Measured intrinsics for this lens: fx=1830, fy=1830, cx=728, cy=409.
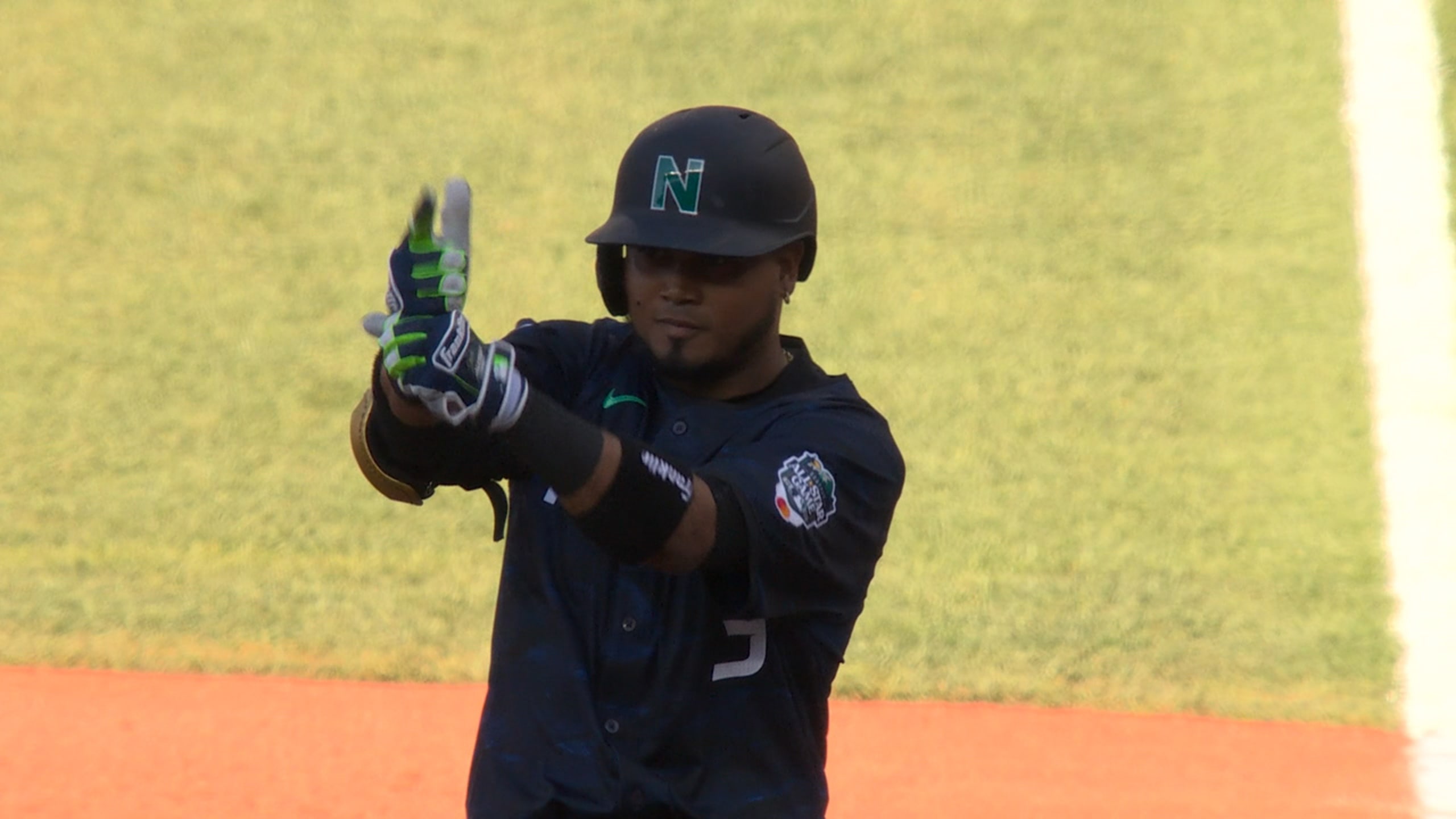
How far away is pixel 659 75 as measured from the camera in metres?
9.12

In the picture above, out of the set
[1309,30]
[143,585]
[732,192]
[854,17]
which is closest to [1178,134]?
[1309,30]

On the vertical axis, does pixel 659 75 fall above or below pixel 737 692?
above

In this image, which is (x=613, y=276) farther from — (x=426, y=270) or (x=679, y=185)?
(x=426, y=270)

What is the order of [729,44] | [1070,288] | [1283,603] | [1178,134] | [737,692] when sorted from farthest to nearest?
[729,44], [1178,134], [1070,288], [1283,603], [737,692]

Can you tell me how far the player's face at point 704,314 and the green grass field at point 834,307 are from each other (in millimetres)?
3456

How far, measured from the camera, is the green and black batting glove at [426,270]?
221 centimetres

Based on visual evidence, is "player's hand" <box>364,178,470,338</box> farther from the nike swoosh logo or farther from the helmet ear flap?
the helmet ear flap

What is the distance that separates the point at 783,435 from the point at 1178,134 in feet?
21.0

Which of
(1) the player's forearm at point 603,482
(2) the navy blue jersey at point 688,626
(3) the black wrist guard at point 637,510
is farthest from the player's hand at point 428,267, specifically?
(2) the navy blue jersey at point 688,626

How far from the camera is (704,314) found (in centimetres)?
278

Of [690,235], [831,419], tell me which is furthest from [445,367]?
[831,419]

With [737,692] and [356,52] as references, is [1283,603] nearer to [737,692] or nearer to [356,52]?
[737,692]

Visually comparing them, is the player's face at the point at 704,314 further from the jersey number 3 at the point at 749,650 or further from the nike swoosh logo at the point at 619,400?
the jersey number 3 at the point at 749,650

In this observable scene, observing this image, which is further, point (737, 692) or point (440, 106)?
point (440, 106)
